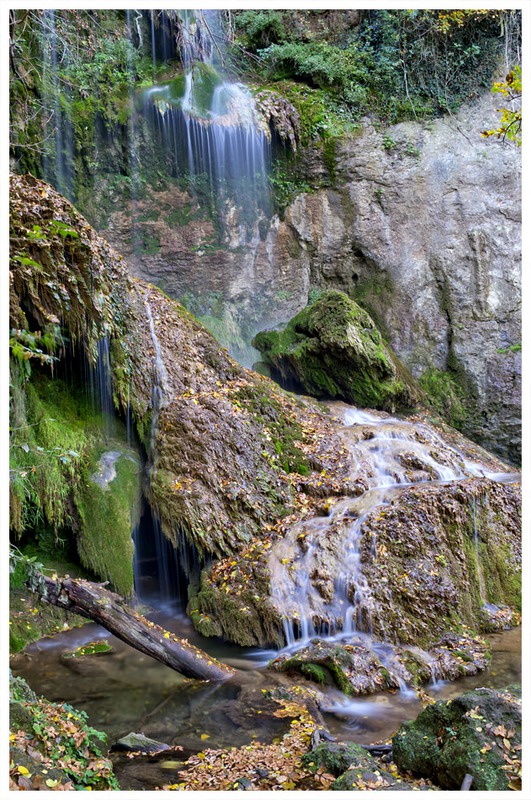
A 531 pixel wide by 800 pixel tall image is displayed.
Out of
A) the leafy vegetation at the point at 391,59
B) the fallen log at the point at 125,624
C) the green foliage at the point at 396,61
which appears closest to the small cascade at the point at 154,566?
the fallen log at the point at 125,624

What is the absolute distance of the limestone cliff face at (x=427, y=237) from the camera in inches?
526

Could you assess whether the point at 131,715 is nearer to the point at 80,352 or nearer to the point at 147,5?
the point at 80,352

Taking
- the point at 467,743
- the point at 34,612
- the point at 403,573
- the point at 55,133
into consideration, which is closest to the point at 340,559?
the point at 403,573

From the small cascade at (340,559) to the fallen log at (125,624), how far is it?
1070 mm

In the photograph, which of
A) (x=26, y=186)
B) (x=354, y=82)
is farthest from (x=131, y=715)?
(x=354, y=82)

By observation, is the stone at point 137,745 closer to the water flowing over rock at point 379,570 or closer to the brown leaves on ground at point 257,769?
the brown leaves on ground at point 257,769

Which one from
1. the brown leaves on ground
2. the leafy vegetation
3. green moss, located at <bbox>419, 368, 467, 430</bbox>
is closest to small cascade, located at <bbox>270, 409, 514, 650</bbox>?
the brown leaves on ground

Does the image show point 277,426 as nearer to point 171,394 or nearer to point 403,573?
point 171,394

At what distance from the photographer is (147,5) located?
4.20 meters

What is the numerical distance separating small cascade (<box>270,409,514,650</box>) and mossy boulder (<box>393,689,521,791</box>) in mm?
2237

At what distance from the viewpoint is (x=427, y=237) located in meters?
13.6

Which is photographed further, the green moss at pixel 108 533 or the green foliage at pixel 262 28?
the green foliage at pixel 262 28

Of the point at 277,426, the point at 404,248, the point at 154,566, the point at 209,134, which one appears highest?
the point at 209,134

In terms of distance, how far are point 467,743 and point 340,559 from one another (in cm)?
316
